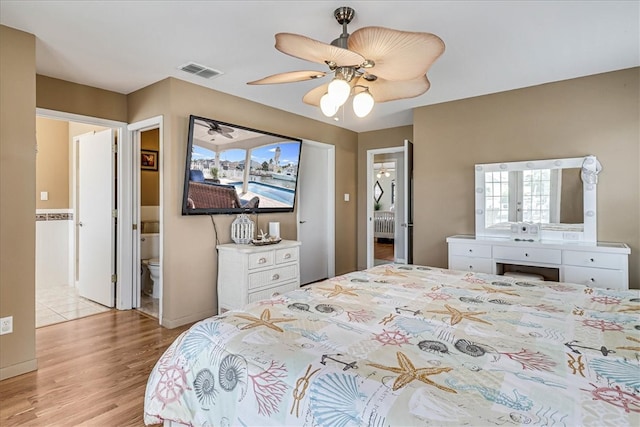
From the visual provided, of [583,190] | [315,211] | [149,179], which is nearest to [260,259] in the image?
[315,211]

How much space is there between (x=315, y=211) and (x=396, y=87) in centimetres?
297

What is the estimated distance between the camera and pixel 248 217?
3.97m

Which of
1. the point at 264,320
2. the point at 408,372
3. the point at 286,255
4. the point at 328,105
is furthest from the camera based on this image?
the point at 286,255

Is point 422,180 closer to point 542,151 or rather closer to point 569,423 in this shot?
point 542,151

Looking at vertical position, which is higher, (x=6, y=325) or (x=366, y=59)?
(x=366, y=59)

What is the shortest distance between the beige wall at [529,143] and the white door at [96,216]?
3.52 metres

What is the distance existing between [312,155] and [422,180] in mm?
1646

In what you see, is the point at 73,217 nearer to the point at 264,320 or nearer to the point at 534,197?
the point at 264,320

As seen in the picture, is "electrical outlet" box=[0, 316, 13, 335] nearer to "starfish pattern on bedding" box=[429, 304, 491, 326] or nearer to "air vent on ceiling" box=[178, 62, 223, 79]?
"air vent on ceiling" box=[178, 62, 223, 79]

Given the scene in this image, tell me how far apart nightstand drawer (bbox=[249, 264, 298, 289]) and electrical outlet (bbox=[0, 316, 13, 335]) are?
5.64 ft

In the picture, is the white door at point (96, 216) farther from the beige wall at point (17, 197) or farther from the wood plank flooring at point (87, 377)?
the beige wall at point (17, 197)

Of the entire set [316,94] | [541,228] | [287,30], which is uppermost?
[287,30]

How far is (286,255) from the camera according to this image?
12.0ft

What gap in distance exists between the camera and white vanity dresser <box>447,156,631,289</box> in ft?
9.74
